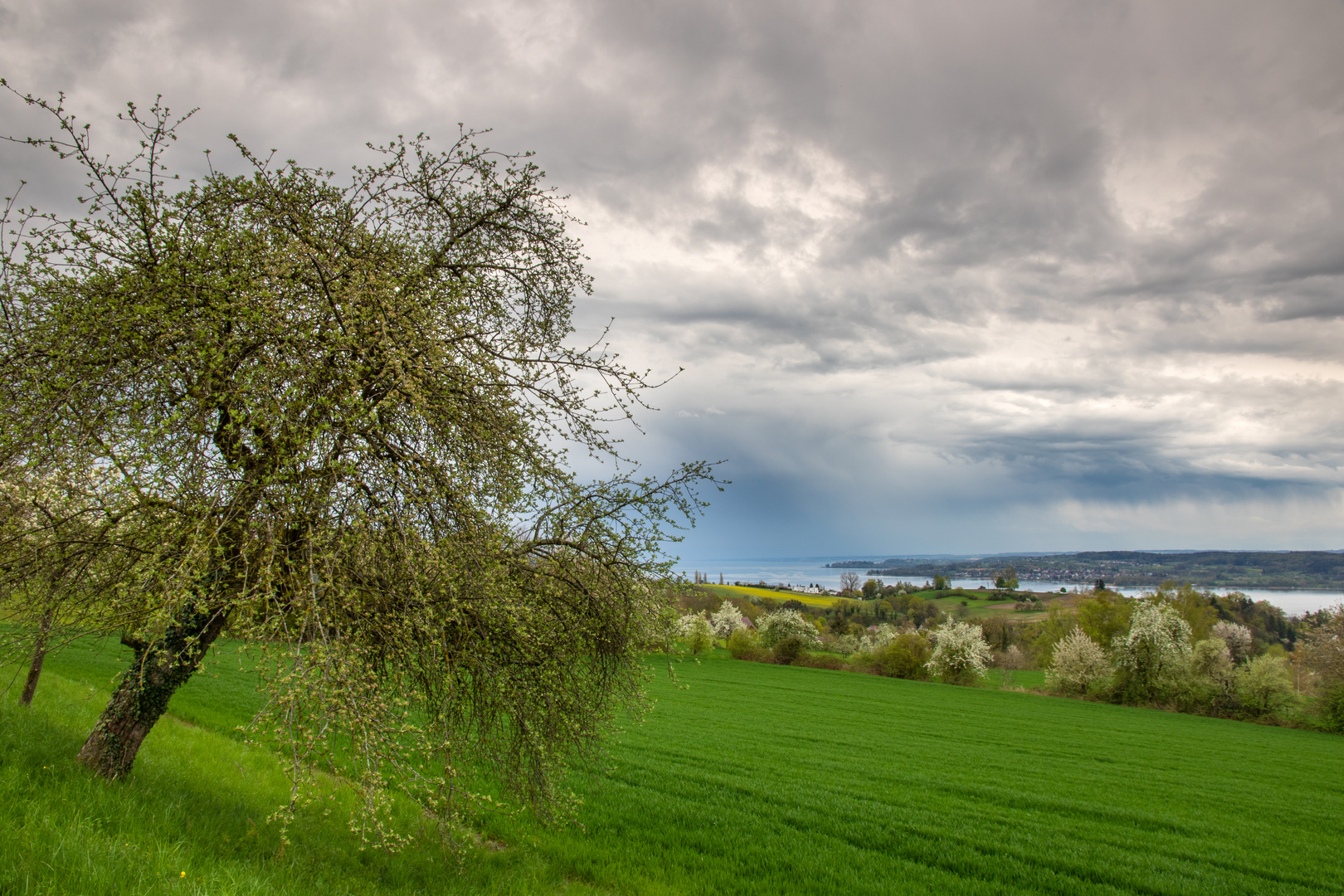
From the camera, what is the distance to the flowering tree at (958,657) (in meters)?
60.6

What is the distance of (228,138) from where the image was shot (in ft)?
20.0

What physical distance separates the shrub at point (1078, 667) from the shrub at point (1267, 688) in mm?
9482

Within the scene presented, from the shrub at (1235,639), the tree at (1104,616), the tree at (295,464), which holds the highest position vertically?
the tree at (295,464)

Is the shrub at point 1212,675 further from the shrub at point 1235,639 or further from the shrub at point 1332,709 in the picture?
the shrub at point 1235,639

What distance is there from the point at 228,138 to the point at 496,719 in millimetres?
6776

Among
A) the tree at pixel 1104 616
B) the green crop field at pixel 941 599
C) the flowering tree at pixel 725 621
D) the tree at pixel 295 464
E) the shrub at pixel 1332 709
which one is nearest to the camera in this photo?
the tree at pixel 295 464

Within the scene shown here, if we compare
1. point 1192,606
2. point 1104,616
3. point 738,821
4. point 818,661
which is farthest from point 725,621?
point 738,821

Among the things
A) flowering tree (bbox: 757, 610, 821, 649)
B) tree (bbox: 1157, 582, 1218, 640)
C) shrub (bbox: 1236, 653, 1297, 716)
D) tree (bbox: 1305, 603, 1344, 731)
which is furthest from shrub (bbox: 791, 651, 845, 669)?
tree (bbox: 1305, 603, 1344, 731)

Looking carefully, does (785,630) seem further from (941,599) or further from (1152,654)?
(941,599)

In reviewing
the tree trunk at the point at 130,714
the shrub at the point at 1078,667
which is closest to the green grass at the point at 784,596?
the shrub at the point at 1078,667

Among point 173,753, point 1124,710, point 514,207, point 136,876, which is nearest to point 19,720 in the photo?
point 173,753

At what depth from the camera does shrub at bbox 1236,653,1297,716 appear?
4750 centimetres

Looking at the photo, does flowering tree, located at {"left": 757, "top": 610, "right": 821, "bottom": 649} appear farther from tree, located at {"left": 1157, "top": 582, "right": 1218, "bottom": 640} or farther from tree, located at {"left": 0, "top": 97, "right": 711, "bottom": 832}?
tree, located at {"left": 0, "top": 97, "right": 711, "bottom": 832}

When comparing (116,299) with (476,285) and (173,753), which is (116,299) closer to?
(476,285)
